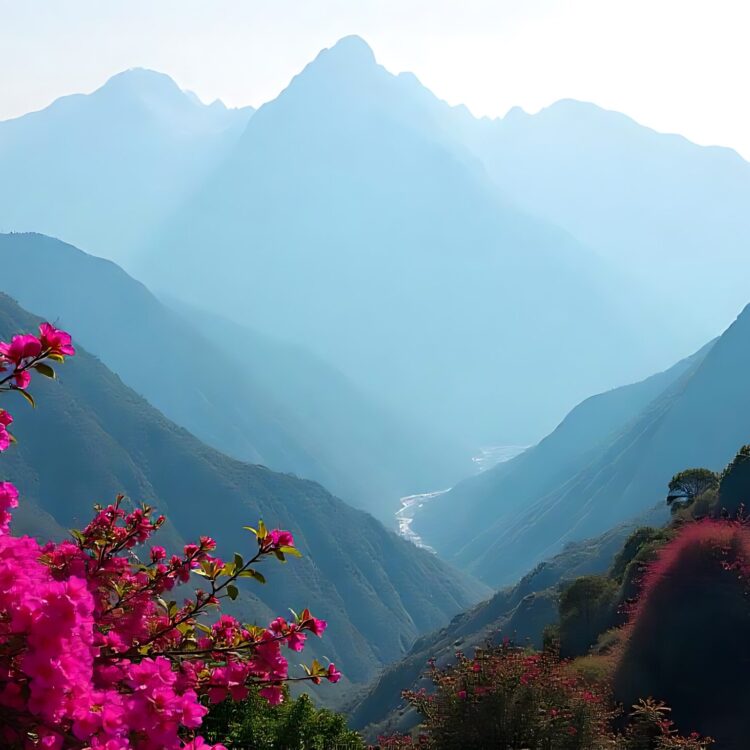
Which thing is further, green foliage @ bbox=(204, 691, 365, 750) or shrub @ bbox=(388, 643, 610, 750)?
green foliage @ bbox=(204, 691, 365, 750)

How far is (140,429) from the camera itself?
440ft

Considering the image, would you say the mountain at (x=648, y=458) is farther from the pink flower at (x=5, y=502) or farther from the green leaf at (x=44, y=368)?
the green leaf at (x=44, y=368)

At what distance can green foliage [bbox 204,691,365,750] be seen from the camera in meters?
8.95

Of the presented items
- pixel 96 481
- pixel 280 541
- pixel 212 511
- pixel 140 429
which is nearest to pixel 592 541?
pixel 212 511

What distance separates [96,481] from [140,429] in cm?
2415

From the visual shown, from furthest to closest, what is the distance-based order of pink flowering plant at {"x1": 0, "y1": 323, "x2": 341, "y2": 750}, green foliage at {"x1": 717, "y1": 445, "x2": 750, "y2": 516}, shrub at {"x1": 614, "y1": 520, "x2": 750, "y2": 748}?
green foliage at {"x1": 717, "y1": 445, "x2": 750, "y2": 516} → shrub at {"x1": 614, "y1": 520, "x2": 750, "y2": 748} → pink flowering plant at {"x1": 0, "y1": 323, "x2": 341, "y2": 750}

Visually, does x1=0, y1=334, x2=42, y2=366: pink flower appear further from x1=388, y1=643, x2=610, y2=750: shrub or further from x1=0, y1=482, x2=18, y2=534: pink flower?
x1=388, y1=643, x2=610, y2=750: shrub

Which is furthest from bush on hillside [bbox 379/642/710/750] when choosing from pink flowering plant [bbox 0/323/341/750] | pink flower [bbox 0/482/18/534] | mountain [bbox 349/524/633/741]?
mountain [bbox 349/524/633/741]

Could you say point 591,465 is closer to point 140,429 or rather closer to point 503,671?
point 140,429

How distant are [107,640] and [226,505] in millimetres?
125987

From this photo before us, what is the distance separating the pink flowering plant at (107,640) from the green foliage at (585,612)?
2308 cm

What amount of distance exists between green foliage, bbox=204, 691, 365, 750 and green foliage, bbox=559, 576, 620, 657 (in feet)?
57.4

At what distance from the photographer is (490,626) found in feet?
232

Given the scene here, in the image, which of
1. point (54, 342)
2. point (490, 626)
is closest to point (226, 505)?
point (490, 626)
